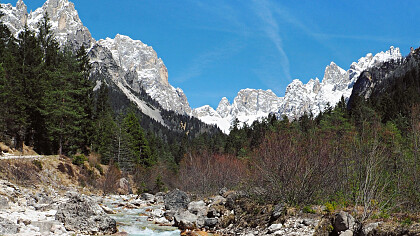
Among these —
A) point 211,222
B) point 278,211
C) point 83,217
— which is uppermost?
point 278,211

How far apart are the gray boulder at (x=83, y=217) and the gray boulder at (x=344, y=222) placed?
1004 cm

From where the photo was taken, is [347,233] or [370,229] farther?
[347,233]

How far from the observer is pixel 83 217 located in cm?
1363

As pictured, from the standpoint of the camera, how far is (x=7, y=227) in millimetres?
9961

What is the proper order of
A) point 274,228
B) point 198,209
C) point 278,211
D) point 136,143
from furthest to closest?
point 136,143 < point 198,209 < point 278,211 < point 274,228

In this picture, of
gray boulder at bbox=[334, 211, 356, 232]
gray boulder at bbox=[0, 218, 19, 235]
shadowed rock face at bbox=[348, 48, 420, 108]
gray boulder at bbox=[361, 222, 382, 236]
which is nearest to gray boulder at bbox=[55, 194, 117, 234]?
gray boulder at bbox=[0, 218, 19, 235]

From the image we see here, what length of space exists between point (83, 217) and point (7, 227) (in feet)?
12.8

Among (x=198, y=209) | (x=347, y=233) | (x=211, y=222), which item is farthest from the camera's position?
(x=198, y=209)

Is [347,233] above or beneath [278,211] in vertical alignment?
beneath

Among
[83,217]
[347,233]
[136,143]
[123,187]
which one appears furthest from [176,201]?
[136,143]

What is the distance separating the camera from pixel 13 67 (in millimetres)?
33875

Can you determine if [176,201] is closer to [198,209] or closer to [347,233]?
[198,209]

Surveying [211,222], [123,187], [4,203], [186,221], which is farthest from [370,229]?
[123,187]

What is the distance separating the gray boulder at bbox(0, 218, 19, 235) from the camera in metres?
9.77
